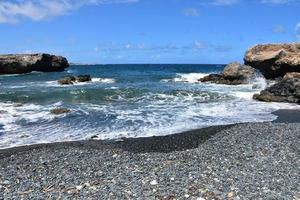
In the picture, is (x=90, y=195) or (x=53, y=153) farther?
(x=53, y=153)

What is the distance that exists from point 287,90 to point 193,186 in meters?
18.6

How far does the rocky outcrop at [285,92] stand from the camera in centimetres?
2511

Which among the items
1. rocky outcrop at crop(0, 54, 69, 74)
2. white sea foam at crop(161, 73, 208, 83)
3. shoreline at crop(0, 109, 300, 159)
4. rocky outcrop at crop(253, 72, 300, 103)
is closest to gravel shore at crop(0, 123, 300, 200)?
shoreline at crop(0, 109, 300, 159)

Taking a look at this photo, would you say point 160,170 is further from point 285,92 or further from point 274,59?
point 274,59

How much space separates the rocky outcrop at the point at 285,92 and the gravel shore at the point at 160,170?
11.6m

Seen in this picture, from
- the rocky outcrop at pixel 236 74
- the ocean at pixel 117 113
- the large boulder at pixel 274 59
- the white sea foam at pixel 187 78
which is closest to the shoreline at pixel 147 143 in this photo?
the ocean at pixel 117 113

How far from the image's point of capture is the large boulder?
1501 inches

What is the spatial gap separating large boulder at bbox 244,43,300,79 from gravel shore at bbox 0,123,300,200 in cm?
2542

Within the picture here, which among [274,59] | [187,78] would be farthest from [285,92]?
[187,78]

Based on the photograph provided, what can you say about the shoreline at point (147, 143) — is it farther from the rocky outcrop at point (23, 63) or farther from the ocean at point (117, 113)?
the rocky outcrop at point (23, 63)

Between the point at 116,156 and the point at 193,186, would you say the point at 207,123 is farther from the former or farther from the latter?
the point at 193,186

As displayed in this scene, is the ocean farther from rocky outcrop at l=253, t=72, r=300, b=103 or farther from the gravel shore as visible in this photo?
the gravel shore

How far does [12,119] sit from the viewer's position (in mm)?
19656

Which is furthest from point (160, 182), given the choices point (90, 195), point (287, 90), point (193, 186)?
point (287, 90)
